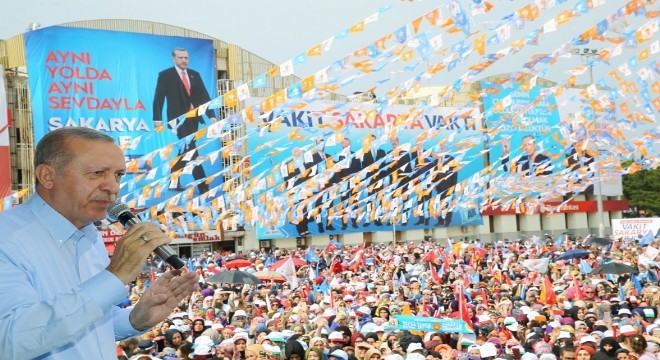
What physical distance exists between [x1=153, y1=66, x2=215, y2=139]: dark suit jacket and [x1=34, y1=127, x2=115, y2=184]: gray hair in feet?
143

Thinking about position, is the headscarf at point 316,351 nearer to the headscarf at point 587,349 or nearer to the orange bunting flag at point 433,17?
the headscarf at point 587,349

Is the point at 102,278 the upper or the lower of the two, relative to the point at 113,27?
lower

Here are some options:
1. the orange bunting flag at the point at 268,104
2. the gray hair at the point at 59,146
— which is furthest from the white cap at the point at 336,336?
the gray hair at the point at 59,146

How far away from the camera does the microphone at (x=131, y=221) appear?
8.25 ft

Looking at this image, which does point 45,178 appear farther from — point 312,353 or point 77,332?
point 312,353

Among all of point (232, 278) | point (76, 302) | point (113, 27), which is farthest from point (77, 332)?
point (113, 27)

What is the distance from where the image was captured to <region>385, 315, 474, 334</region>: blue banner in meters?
11.0

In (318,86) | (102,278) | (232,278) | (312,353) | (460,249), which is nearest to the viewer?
(102,278)

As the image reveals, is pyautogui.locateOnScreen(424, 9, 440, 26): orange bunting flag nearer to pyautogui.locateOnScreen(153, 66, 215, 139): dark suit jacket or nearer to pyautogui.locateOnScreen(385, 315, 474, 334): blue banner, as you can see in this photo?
pyautogui.locateOnScreen(385, 315, 474, 334): blue banner

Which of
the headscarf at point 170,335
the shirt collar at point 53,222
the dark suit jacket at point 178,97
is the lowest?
the headscarf at point 170,335

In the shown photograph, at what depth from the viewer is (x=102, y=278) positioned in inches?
84.0

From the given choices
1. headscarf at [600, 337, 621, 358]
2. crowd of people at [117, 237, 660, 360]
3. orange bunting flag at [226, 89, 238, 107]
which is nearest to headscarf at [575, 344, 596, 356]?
crowd of people at [117, 237, 660, 360]

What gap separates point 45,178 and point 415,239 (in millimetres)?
61962

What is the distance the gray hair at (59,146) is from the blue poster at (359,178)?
1682 centimetres
